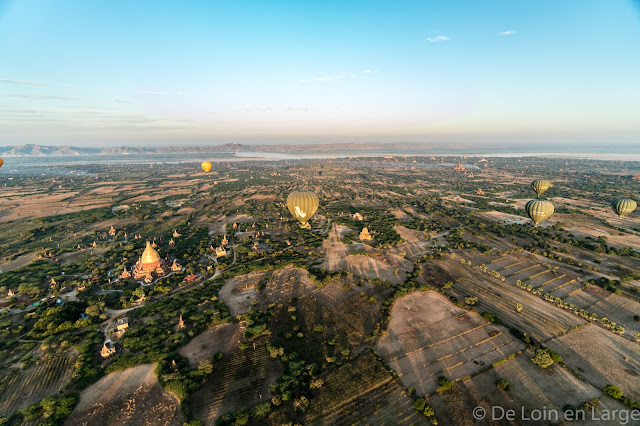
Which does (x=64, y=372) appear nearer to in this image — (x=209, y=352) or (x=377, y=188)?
(x=209, y=352)

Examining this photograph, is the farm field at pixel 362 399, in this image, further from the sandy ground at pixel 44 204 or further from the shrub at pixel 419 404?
the sandy ground at pixel 44 204

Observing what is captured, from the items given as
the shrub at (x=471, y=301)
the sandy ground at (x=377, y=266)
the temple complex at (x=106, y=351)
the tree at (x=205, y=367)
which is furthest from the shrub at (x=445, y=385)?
the temple complex at (x=106, y=351)

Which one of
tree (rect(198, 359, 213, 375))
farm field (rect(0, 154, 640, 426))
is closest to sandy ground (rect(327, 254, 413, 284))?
farm field (rect(0, 154, 640, 426))

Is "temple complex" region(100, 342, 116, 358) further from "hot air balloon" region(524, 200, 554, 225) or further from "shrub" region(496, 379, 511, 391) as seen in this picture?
"hot air balloon" region(524, 200, 554, 225)

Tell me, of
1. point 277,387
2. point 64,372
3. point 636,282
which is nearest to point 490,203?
point 636,282

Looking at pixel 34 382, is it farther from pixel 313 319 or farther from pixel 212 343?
pixel 313 319

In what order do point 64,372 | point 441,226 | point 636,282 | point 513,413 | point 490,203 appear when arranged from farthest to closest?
point 490,203 → point 441,226 → point 636,282 → point 64,372 → point 513,413

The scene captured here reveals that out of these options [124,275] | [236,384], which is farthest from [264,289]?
[124,275]
